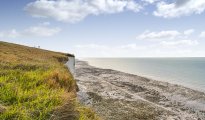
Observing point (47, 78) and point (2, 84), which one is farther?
point (47, 78)

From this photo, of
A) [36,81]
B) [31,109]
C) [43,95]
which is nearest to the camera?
[31,109]

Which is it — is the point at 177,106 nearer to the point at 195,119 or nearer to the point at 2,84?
the point at 195,119

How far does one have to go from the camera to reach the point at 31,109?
24.6 ft

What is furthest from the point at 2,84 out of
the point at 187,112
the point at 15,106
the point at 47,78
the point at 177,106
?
the point at 177,106

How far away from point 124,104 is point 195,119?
7721 mm

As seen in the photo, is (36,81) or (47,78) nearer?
(36,81)

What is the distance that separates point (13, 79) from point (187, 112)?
21.7 meters

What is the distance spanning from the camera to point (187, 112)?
2820 centimetres

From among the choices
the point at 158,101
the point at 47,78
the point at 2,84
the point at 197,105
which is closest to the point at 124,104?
the point at 158,101

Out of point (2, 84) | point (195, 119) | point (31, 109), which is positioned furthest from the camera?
point (195, 119)

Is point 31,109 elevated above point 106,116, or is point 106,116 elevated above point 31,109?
point 31,109

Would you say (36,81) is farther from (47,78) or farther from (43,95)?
(43,95)

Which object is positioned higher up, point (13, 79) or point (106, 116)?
point (13, 79)

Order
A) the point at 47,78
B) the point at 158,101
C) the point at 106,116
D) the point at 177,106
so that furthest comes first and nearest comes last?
1. the point at 158,101
2. the point at 177,106
3. the point at 106,116
4. the point at 47,78
